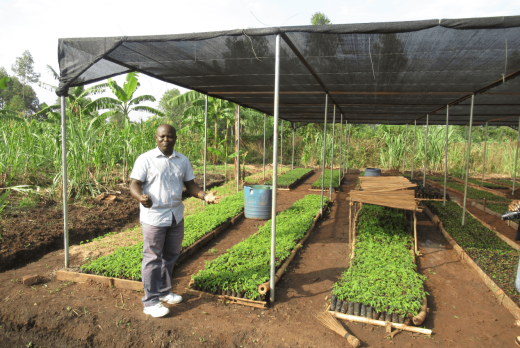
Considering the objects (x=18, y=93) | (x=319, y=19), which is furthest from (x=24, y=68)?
(x=319, y=19)

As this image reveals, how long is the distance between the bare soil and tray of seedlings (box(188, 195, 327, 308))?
0.16 metres

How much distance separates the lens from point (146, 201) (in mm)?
3074

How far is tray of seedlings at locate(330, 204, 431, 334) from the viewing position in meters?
3.29

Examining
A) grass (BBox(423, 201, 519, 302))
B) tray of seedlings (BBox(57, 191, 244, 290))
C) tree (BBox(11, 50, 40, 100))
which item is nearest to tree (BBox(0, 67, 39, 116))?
tree (BBox(11, 50, 40, 100))

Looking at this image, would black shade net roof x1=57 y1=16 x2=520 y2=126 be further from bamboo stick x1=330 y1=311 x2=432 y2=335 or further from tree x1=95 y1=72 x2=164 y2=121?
tree x1=95 y1=72 x2=164 y2=121

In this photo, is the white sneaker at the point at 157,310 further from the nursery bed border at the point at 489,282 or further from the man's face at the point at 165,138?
the nursery bed border at the point at 489,282

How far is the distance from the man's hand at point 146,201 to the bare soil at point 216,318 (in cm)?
117

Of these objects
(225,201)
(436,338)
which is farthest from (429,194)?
(436,338)

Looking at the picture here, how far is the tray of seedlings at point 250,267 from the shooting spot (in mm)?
3667

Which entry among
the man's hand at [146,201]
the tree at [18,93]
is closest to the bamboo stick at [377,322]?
the man's hand at [146,201]

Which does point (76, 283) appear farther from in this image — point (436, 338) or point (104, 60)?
point (436, 338)

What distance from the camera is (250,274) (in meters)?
3.97

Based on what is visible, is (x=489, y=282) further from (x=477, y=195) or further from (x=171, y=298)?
(x=477, y=195)

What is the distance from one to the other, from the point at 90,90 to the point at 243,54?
12094 millimetres
